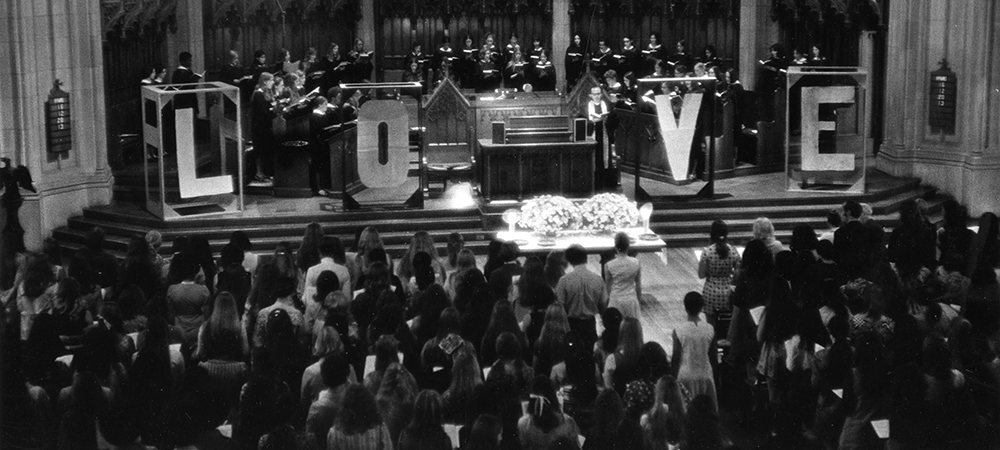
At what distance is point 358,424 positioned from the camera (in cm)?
841

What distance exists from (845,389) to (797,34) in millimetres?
15625

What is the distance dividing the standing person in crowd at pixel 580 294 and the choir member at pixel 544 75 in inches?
576

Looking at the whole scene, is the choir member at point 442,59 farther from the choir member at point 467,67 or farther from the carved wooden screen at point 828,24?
the carved wooden screen at point 828,24

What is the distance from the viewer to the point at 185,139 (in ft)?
58.9

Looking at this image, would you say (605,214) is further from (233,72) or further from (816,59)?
(233,72)

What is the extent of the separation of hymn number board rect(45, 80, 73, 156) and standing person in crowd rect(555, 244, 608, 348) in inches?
341

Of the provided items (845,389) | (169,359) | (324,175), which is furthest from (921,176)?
(169,359)

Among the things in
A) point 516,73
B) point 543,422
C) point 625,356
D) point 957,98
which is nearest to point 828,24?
point 957,98

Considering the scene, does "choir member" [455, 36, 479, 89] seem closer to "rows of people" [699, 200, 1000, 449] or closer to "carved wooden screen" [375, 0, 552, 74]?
"carved wooden screen" [375, 0, 552, 74]

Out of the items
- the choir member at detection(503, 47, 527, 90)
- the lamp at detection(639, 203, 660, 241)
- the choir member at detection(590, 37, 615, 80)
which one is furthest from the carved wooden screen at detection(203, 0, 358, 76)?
the lamp at detection(639, 203, 660, 241)

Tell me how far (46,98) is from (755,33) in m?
12.6

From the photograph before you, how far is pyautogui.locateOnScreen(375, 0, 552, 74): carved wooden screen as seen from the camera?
28641 mm

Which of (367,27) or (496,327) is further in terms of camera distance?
(367,27)

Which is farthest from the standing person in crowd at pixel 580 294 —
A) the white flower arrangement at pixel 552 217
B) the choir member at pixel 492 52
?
the choir member at pixel 492 52
